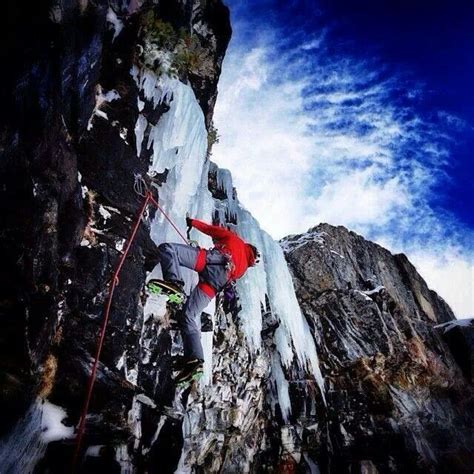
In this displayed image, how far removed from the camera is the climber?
13.0 ft

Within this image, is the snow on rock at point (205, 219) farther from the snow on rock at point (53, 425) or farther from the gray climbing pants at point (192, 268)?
the snow on rock at point (53, 425)

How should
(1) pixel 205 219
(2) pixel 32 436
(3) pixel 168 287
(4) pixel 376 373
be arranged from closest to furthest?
1. (2) pixel 32 436
2. (3) pixel 168 287
3. (1) pixel 205 219
4. (4) pixel 376 373

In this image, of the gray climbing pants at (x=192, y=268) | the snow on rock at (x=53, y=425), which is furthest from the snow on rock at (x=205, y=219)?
the snow on rock at (x=53, y=425)

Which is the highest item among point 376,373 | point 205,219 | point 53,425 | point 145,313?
point 205,219

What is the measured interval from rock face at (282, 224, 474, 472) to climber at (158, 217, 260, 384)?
6.69 m

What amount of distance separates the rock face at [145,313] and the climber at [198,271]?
55 centimetres

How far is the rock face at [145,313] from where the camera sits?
2.90 m

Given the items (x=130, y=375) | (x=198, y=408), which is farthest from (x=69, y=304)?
(x=198, y=408)

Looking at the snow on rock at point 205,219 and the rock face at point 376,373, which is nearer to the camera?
the snow on rock at point 205,219

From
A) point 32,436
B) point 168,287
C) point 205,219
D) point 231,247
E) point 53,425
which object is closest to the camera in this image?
point 32,436

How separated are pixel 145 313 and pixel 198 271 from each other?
880 millimetres

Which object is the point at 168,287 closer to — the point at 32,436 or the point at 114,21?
the point at 32,436

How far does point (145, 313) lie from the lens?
4.52 meters

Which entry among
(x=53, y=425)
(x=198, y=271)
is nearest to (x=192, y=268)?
(x=198, y=271)
